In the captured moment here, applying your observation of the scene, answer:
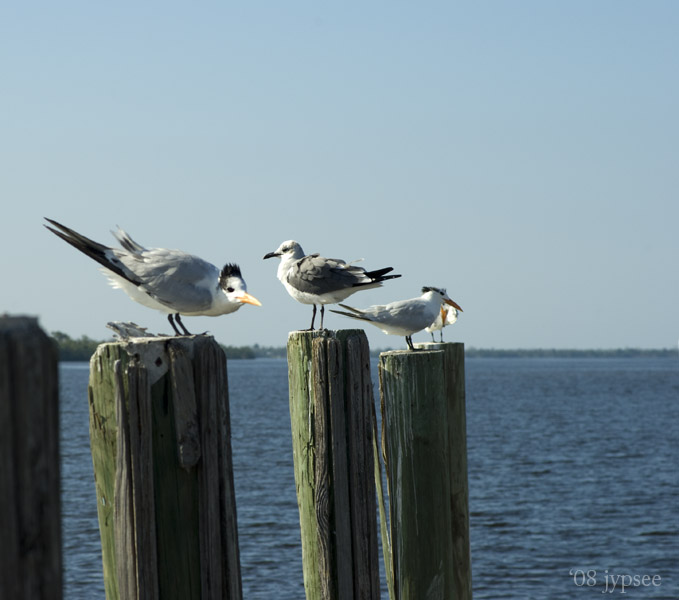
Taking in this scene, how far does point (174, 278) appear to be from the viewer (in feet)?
20.0

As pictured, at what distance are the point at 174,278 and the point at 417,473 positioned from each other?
6.70ft

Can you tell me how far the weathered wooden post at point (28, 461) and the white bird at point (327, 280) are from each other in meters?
7.28

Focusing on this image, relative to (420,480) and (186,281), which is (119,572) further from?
(186,281)

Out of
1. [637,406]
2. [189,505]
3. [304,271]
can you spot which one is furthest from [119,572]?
[637,406]

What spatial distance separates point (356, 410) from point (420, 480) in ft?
3.45

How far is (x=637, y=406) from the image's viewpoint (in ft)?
231

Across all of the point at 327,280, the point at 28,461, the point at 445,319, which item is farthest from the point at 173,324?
the point at 445,319

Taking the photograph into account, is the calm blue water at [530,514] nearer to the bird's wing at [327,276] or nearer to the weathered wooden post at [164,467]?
the weathered wooden post at [164,467]

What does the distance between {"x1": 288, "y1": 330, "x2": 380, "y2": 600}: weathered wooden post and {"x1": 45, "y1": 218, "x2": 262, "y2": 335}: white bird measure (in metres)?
1.25

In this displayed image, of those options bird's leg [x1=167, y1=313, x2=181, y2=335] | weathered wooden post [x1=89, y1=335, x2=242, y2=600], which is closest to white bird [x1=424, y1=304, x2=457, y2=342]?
bird's leg [x1=167, y1=313, x2=181, y2=335]

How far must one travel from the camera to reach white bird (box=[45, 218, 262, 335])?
6020mm

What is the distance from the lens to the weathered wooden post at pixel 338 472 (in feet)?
15.3

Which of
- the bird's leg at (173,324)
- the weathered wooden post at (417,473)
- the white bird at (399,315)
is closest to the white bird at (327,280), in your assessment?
the white bird at (399,315)

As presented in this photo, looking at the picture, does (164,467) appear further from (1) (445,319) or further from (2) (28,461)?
(1) (445,319)
